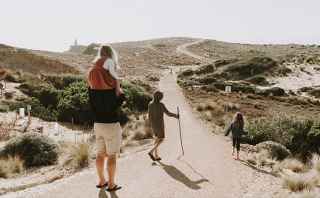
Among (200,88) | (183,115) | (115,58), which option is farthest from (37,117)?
(200,88)

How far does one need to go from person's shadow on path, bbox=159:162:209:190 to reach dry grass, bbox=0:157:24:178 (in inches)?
143

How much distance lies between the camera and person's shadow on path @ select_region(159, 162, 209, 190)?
8730mm

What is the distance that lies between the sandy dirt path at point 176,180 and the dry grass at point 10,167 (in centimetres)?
215

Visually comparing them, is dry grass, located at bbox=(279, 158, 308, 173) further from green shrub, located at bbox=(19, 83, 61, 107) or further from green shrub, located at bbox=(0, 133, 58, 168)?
green shrub, located at bbox=(19, 83, 61, 107)

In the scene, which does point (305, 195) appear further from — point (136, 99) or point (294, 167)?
point (136, 99)

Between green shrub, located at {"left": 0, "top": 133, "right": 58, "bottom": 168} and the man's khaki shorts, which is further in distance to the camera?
green shrub, located at {"left": 0, "top": 133, "right": 58, "bottom": 168}

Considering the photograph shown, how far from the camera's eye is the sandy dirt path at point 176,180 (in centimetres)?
809

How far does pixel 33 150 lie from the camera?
11.9 meters

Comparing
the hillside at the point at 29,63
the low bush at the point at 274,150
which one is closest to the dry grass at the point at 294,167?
the low bush at the point at 274,150

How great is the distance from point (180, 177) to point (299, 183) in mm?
2407

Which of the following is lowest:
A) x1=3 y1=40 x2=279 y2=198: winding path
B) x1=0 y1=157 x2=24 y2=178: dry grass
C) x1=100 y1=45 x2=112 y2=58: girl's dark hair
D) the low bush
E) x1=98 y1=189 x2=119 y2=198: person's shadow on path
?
the low bush

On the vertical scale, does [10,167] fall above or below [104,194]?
below

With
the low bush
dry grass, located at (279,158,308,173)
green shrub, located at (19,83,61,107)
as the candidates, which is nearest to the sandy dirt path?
dry grass, located at (279,158,308,173)

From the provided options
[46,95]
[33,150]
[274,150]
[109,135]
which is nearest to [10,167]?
[33,150]
